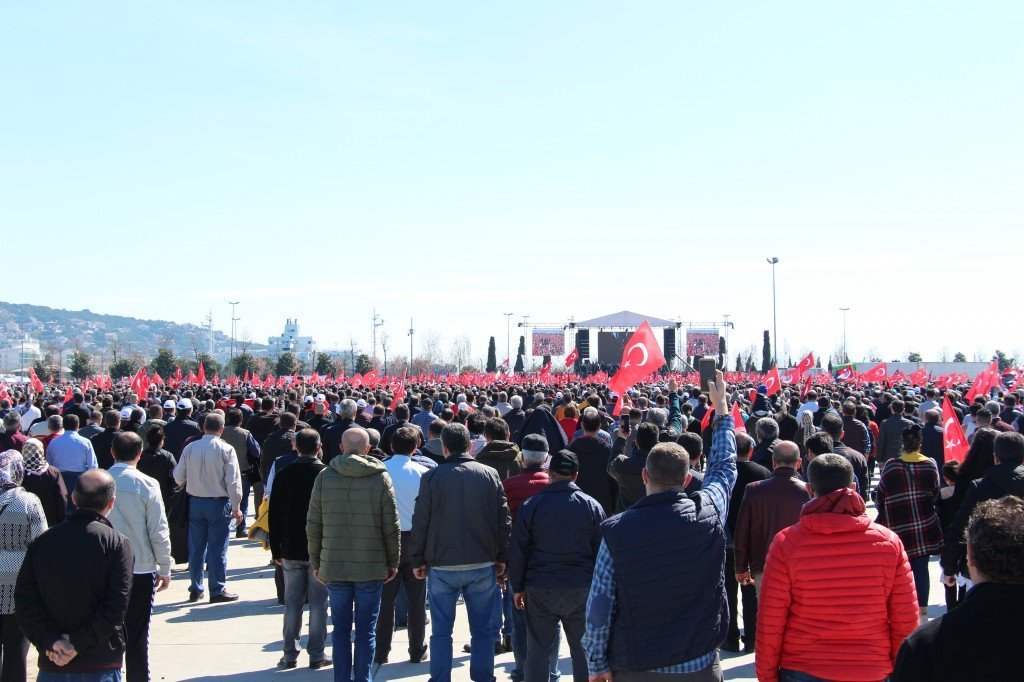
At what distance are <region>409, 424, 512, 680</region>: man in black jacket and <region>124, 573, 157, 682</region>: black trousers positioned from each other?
6.29 feet

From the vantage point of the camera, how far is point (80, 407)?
51.7 ft

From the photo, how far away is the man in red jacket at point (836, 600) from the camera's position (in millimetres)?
4109

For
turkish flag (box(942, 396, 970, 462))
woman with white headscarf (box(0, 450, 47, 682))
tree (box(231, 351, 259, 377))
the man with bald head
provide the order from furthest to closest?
tree (box(231, 351, 259, 377)) < turkish flag (box(942, 396, 970, 462)) < the man with bald head < woman with white headscarf (box(0, 450, 47, 682))

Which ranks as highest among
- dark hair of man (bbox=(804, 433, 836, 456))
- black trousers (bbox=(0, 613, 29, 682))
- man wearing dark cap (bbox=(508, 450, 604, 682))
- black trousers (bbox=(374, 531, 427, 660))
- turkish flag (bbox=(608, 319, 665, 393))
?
turkish flag (bbox=(608, 319, 665, 393))

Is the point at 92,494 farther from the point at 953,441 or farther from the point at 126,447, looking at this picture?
the point at 953,441

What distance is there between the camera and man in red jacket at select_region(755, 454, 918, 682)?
4109mm

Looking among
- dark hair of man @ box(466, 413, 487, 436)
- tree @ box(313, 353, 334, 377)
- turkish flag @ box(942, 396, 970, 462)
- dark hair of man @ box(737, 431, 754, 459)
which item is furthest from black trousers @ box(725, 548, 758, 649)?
tree @ box(313, 353, 334, 377)

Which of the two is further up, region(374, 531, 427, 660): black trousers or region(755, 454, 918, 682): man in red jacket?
region(755, 454, 918, 682): man in red jacket

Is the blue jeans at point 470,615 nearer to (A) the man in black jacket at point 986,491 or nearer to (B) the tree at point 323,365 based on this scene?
(A) the man in black jacket at point 986,491

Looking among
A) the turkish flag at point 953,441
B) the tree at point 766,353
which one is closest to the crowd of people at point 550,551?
the turkish flag at point 953,441

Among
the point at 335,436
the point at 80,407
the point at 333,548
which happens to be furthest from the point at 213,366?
the point at 333,548

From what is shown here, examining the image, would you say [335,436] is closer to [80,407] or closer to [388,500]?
[388,500]

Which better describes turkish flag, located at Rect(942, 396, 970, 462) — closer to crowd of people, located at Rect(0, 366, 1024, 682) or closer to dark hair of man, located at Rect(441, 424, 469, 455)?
crowd of people, located at Rect(0, 366, 1024, 682)

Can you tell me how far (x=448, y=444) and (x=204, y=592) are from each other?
4.91 m
